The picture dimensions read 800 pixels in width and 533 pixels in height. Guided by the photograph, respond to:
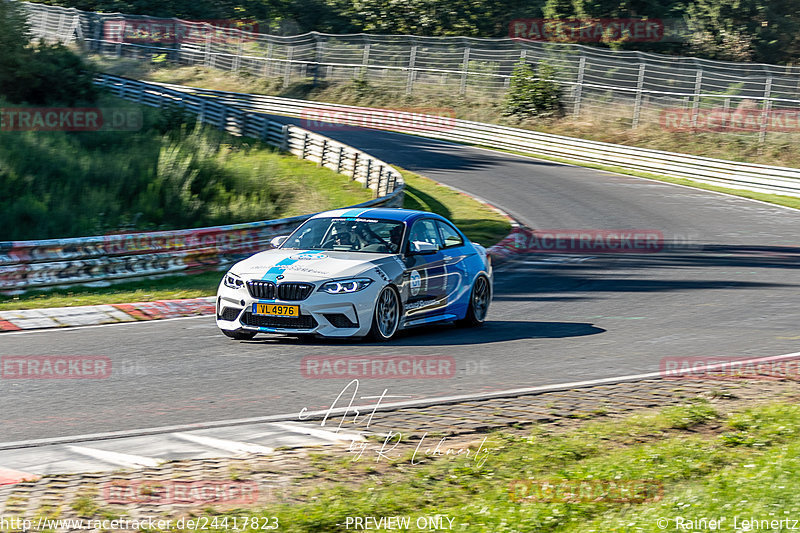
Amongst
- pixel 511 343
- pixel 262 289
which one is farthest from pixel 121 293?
pixel 511 343


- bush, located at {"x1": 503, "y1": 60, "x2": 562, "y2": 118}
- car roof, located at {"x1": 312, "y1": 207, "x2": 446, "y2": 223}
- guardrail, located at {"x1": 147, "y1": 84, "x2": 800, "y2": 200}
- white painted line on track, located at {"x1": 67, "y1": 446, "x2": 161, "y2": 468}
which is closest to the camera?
white painted line on track, located at {"x1": 67, "y1": 446, "x2": 161, "y2": 468}

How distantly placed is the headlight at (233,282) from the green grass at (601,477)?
4595 millimetres

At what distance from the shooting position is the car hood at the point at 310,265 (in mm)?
10445

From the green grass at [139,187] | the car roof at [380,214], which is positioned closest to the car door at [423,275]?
the car roof at [380,214]

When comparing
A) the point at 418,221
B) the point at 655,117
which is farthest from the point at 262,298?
the point at 655,117

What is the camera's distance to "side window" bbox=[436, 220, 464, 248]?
485 inches

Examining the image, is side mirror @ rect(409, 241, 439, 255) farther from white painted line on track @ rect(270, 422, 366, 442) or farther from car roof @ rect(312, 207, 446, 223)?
white painted line on track @ rect(270, 422, 366, 442)

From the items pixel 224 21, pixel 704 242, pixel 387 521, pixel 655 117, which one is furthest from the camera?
pixel 224 21

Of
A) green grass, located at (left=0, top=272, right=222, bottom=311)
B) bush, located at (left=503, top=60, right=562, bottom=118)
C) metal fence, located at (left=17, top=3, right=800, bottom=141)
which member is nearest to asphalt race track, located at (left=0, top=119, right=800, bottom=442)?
green grass, located at (left=0, top=272, right=222, bottom=311)

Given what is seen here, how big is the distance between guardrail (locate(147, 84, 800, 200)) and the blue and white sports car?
21.3 m

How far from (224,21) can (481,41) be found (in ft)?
88.2

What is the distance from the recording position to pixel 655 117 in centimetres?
3900

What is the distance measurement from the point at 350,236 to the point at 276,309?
169 cm

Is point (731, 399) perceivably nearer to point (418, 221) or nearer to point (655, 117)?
point (418, 221)
